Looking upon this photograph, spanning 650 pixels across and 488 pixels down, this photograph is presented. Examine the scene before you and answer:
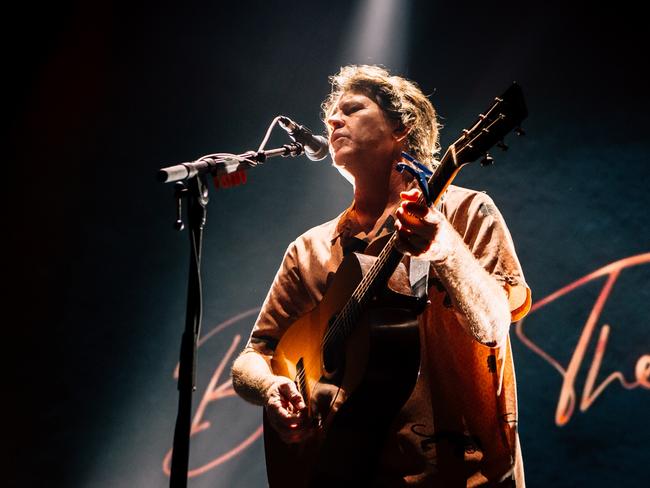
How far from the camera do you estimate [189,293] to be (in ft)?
5.17

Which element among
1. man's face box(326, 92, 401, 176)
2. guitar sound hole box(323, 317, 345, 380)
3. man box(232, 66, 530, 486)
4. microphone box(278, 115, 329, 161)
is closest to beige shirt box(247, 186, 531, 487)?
man box(232, 66, 530, 486)

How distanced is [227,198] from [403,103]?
2.07 meters

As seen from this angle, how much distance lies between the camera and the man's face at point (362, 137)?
2.39 meters

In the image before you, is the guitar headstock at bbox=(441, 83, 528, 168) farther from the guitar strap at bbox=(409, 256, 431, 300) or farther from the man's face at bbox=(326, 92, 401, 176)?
the man's face at bbox=(326, 92, 401, 176)

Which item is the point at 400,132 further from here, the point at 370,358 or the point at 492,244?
the point at 370,358

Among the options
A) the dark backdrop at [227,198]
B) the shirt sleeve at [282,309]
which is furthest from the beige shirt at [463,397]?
the dark backdrop at [227,198]

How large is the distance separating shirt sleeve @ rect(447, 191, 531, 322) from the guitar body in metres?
0.28

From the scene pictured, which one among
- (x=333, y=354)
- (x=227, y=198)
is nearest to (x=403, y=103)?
(x=333, y=354)

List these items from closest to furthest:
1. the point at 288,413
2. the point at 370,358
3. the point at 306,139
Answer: the point at 370,358 → the point at 288,413 → the point at 306,139

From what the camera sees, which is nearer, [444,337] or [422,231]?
[422,231]

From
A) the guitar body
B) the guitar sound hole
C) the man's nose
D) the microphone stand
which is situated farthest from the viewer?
the man's nose

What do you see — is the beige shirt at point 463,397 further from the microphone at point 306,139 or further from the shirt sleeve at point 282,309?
the shirt sleeve at point 282,309

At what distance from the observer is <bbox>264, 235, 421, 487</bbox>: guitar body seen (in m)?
1.67

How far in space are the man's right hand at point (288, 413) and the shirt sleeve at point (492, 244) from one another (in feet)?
2.68
